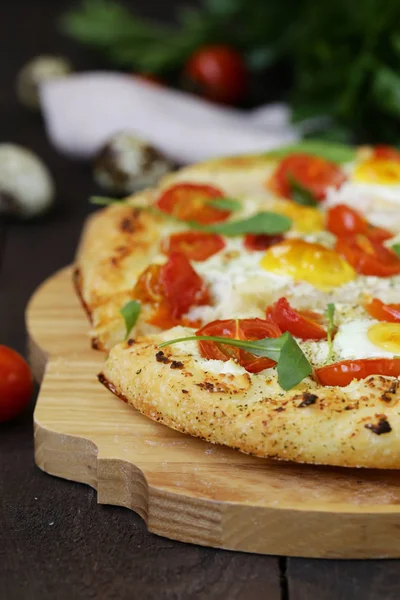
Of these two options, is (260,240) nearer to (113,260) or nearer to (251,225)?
(251,225)

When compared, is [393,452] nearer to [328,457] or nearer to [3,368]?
[328,457]

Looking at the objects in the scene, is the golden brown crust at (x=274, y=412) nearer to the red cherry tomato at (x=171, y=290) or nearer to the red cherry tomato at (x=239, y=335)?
the red cherry tomato at (x=239, y=335)

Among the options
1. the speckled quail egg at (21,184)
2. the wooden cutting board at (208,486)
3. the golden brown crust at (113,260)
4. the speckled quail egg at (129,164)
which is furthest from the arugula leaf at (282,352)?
the speckled quail egg at (129,164)

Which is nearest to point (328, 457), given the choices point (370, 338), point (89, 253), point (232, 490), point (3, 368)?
point (232, 490)

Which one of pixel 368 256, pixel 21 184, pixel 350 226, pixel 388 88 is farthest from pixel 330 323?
pixel 388 88

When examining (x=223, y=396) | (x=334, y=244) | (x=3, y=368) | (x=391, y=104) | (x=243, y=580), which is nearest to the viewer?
(x=243, y=580)

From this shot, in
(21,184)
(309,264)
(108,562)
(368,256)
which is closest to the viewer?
(108,562)
